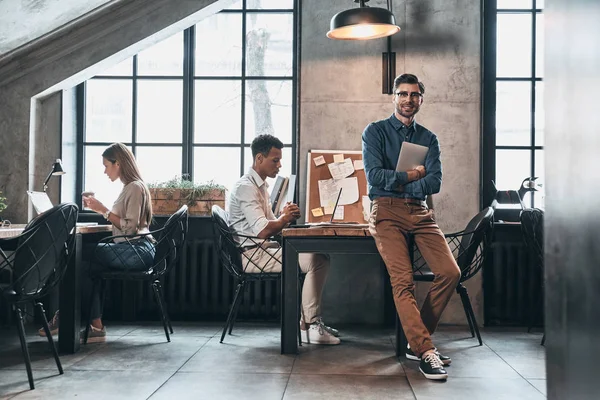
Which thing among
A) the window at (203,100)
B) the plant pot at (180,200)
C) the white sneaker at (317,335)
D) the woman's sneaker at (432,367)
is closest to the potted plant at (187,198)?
the plant pot at (180,200)

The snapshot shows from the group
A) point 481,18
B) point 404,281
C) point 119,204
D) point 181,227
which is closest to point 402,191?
point 404,281

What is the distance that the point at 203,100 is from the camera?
18.4ft

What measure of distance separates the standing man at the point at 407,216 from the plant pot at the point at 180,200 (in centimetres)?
185

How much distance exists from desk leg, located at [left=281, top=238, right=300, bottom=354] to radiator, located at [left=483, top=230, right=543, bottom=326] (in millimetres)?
2032

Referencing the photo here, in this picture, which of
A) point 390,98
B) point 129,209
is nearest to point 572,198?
point 129,209

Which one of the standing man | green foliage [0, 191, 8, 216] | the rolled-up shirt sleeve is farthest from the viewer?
green foliage [0, 191, 8, 216]

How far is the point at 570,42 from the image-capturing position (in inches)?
20.1

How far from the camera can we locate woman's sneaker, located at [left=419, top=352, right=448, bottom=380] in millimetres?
3254

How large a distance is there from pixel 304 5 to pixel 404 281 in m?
2.79

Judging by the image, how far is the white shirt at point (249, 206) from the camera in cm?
416

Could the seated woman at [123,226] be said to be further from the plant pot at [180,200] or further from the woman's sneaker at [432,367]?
the woman's sneaker at [432,367]

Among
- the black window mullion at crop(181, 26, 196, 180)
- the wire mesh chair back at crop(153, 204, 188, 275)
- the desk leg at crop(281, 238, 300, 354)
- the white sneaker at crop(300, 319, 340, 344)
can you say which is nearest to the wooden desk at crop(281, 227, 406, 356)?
the desk leg at crop(281, 238, 300, 354)

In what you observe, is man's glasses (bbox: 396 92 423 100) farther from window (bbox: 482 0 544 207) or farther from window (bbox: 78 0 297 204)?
window (bbox: 78 0 297 204)

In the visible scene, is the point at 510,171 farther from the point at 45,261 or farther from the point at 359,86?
the point at 45,261
